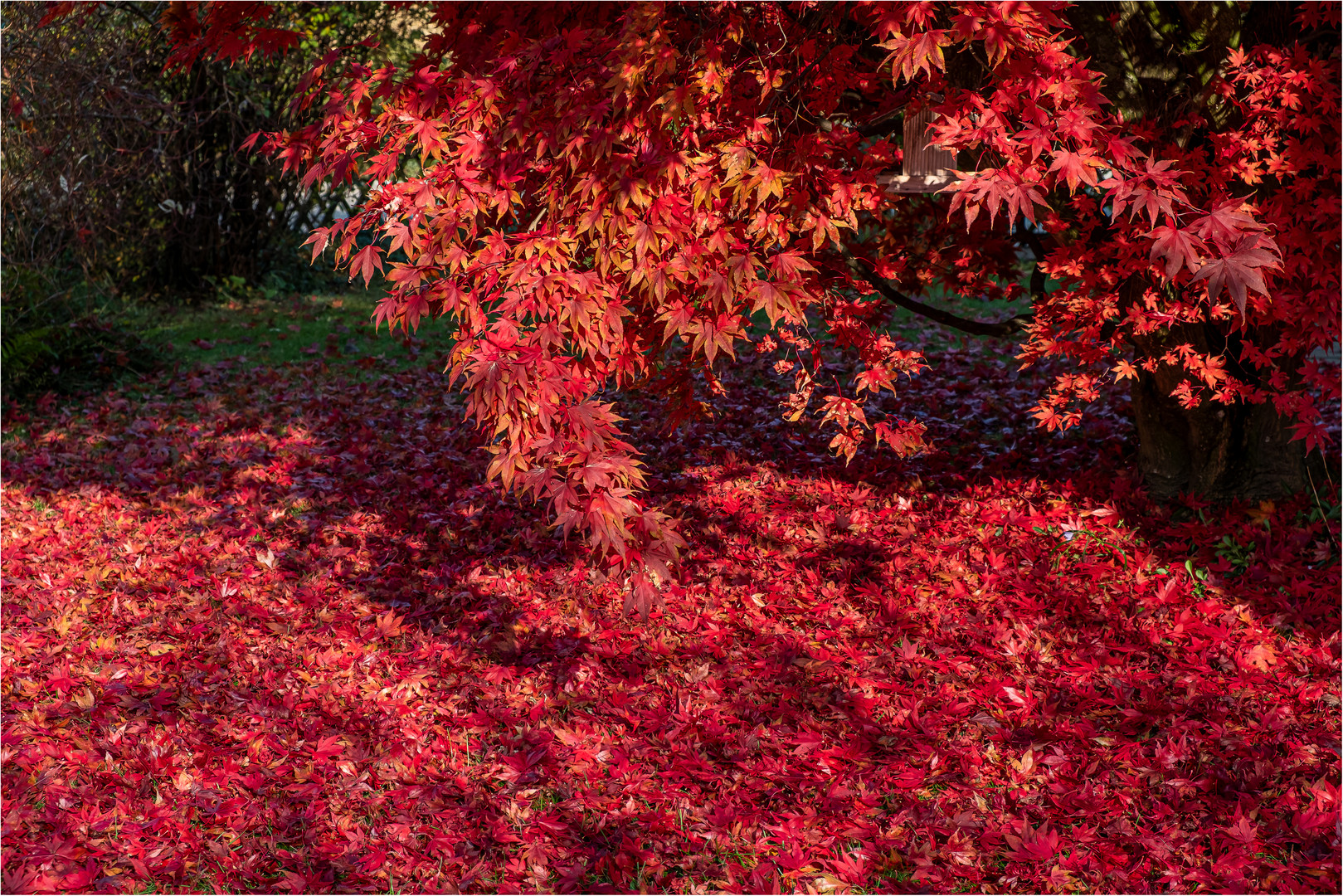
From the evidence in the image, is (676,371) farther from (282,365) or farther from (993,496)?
(282,365)

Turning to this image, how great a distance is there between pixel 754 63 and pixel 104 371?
22.9ft

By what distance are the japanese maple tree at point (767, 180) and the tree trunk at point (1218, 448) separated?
13.6 inches

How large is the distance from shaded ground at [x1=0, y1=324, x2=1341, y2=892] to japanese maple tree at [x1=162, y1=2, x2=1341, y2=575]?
84cm

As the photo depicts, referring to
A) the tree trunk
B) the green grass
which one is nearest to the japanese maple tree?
the tree trunk

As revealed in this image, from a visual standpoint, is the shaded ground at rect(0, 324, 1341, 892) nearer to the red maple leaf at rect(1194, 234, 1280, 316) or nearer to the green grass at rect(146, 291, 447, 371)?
the red maple leaf at rect(1194, 234, 1280, 316)

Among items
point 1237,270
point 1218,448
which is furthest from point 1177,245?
point 1218,448

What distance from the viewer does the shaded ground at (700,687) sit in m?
3.10

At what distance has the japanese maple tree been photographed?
2.76m

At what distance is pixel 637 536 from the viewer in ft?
9.48

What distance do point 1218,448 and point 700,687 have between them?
8.98 ft

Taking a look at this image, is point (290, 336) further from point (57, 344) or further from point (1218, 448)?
point (1218, 448)

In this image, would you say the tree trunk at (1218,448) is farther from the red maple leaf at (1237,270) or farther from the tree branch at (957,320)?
the red maple leaf at (1237,270)

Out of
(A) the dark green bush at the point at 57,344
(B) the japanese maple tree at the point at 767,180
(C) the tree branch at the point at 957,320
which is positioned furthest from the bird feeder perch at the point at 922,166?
(A) the dark green bush at the point at 57,344

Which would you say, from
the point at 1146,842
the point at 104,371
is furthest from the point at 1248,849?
the point at 104,371
